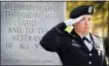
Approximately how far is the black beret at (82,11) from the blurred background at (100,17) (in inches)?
2.4

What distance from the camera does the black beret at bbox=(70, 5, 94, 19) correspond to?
429 inches

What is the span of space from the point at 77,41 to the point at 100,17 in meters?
0.58

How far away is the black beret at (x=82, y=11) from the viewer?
1091 cm

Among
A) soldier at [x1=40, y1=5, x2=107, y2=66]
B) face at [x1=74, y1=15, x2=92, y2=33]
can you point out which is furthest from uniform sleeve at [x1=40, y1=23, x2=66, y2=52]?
face at [x1=74, y1=15, x2=92, y2=33]

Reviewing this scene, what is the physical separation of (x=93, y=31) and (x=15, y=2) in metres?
1.40

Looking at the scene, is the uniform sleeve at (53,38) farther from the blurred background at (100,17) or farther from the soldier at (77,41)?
the blurred background at (100,17)

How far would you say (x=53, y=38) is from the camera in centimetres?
1079

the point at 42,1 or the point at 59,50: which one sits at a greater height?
Answer: the point at 42,1

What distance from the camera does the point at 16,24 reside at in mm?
11070

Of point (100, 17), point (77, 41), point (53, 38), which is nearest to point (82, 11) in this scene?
point (100, 17)

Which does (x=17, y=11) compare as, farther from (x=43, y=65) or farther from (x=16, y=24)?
(x=43, y=65)

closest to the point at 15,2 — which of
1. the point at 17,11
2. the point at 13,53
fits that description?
the point at 17,11

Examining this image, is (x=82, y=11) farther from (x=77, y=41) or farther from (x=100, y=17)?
(x=77, y=41)

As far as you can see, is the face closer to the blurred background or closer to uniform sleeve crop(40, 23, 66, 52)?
the blurred background
